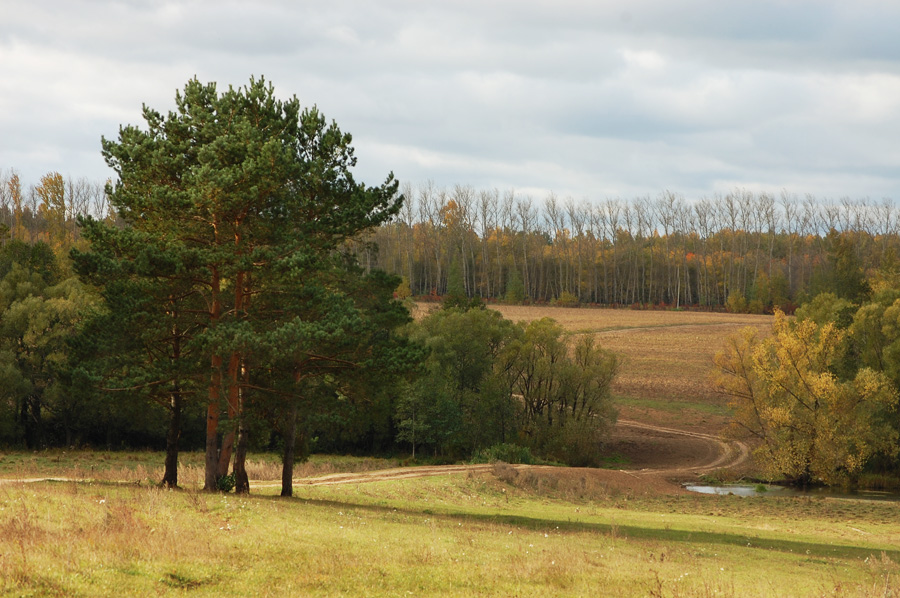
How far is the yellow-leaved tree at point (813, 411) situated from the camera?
50844mm

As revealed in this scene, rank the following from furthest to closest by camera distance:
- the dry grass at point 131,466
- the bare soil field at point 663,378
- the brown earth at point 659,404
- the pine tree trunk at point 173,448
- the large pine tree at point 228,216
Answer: the bare soil field at point 663,378
the brown earth at point 659,404
the dry grass at point 131,466
the pine tree trunk at point 173,448
the large pine tree at point 228,216

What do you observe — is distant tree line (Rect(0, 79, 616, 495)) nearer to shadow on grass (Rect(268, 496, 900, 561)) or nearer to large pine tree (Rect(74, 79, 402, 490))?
large pine tree (Rect(74, 79, 402, 490))

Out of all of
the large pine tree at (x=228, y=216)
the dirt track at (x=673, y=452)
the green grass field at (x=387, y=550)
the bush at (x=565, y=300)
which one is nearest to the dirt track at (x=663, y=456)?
the dirt track at (x=673, y=452)

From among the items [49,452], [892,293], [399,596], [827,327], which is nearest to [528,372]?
[827,327]

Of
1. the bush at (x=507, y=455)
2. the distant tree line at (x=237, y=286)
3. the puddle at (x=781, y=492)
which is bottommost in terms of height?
the puddle at (x=781, y=492)

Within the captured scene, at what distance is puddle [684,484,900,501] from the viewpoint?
47.0m

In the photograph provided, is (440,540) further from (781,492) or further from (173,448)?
(781,492)

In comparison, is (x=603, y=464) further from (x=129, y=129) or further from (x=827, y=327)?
(x=129, y=129)

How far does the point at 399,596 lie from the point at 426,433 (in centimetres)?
4534

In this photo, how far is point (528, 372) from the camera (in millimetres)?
62281

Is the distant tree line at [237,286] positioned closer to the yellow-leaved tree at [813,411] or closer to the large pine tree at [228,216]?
the large pine tree at [228,216]

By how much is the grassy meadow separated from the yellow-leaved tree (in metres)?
9.28

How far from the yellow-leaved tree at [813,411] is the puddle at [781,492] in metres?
1.35

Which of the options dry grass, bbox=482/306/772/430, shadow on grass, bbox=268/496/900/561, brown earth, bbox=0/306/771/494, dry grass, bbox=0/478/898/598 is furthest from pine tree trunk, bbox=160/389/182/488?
dry grass, bbox=482/306/772/430
